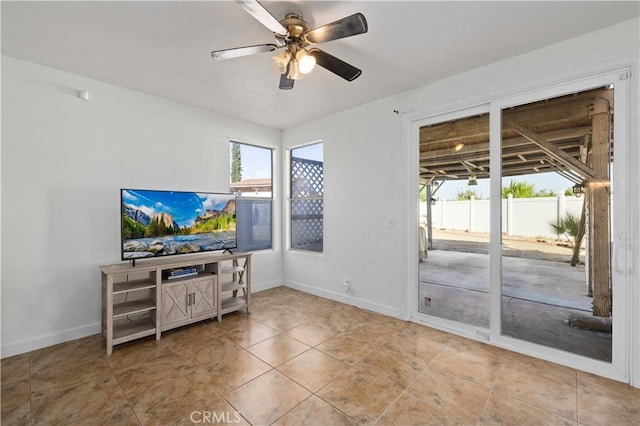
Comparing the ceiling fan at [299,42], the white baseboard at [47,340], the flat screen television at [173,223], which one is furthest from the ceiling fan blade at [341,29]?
the white baseboard at [47,340]

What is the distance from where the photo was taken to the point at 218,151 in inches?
152

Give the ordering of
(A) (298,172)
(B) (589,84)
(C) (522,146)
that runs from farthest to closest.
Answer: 1. (A) (298,172)
2. (C) (522,146)
3. (B) (589,84)

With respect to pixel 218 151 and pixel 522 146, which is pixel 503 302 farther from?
pixel 218 151

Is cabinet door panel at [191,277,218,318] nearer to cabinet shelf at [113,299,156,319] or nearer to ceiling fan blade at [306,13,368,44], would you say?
cabinet shelf at [113,299,156,319]

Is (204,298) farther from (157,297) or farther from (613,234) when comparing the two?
(613,234)

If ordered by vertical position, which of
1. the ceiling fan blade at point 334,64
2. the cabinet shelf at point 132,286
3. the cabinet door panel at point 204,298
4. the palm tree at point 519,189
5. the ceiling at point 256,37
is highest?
the ceiling at point 256,37

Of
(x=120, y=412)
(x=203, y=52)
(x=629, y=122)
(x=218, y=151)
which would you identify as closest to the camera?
(x=120, y=412)

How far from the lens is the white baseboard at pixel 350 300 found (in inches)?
131

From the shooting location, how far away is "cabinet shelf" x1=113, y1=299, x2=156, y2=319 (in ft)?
8.48

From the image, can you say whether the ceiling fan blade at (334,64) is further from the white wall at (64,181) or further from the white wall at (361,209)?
the white wall at (64,181)

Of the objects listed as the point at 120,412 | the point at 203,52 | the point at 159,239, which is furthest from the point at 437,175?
the point at 120,412

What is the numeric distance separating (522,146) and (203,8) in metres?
2.90

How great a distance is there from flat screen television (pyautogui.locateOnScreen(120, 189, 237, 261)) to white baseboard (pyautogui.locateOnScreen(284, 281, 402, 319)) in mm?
1413

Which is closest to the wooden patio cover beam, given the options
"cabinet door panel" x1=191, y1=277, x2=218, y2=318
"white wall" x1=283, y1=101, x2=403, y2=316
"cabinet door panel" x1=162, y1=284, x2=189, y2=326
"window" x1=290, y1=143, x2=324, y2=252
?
"white wall" x1=283, y1=101, x2=403, y2=316
